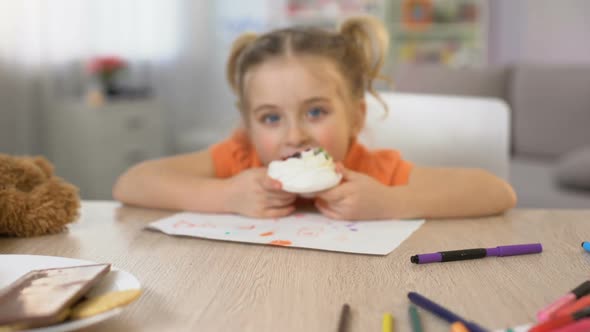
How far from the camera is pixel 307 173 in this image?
0.97 m

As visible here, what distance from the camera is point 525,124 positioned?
3.35 metres

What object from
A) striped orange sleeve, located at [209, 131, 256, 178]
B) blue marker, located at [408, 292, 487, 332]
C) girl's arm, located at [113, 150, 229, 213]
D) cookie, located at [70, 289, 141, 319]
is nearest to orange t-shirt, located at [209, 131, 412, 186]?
striped orange sleeve, located at [209, 131, 256, 178]

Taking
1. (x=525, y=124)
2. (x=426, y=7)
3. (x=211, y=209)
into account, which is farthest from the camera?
(x=426, y=7)

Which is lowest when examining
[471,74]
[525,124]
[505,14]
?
[525,124]

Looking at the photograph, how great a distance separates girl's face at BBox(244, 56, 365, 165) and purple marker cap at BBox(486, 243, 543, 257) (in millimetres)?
464

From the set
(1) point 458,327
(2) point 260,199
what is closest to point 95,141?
(2) point 260,199

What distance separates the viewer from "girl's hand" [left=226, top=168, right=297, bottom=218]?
99cm

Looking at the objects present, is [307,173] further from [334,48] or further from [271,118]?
[334,48]

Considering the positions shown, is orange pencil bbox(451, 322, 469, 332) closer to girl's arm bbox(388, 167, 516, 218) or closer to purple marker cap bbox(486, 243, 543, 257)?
purple marker cap bbox(486, 243, 543, 257)

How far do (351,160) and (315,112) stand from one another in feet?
0.61

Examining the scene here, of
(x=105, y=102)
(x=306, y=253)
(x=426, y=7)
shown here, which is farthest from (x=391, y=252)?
(x=426, y=7)

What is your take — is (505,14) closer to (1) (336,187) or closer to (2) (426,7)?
(2) (426,7)

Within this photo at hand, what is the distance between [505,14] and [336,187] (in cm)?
428

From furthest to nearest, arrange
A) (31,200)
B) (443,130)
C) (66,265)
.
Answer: (443,130), (31,200), (66,265)
